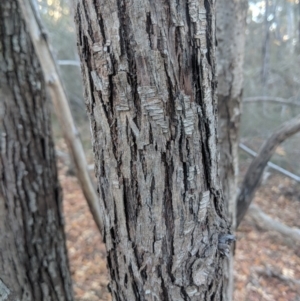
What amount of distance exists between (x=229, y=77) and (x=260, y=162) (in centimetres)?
68

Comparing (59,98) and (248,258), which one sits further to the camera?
(248,258)

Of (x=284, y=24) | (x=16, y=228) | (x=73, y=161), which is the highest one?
(x=284, y=24)

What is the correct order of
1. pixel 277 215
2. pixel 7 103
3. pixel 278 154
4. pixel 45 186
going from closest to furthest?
pixel 7 103
pixel 45 186
pixel 277 215
pixel 278 154

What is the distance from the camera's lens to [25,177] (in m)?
1.97

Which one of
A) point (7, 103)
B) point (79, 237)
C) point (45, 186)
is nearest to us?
point (7, 103)

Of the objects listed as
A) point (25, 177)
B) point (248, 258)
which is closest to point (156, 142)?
point (25, 177)

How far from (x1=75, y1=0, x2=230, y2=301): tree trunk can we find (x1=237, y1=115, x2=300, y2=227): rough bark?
124 cm

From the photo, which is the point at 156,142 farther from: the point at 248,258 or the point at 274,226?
the point at 274,226

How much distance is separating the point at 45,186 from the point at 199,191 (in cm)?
138

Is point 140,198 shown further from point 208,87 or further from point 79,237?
point 79,237

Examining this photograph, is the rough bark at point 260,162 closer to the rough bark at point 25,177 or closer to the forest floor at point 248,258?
the rough bark at point 25,177

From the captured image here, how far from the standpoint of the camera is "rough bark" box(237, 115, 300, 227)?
206 cm

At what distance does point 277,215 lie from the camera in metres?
5.46

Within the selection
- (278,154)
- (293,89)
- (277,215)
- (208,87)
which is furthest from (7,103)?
A: (293,89)
